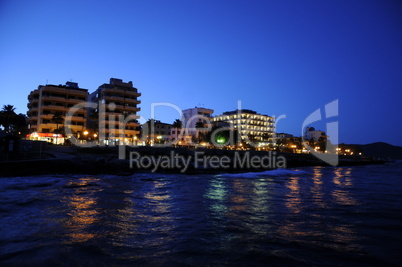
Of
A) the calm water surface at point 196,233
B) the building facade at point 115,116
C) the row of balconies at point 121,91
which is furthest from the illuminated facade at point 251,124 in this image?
the calm water surface at point 196,233

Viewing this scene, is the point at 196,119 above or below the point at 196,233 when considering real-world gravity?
above

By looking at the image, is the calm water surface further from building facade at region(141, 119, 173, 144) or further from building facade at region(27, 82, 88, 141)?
building facade at region(141, 119, 173, 144)

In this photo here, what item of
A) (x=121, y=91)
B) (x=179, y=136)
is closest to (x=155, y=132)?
(x=179, y=136)

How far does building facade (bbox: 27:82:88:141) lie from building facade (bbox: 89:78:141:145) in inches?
235

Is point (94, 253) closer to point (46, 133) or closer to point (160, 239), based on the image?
point (160, 239)

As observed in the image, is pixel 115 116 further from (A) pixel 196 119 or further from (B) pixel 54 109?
(A) pixel 196 119

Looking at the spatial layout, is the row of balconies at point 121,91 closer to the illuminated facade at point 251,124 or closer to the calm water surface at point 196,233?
the calm water surface at point 196,233

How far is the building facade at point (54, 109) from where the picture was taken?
77.0 meters

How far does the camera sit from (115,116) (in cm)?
8712

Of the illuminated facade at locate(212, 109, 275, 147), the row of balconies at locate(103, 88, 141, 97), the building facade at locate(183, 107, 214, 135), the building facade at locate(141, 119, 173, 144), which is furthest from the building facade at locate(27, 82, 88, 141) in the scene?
the illuminated facade at locate(212, 109, 275, 147)

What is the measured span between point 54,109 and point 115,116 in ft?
63.1

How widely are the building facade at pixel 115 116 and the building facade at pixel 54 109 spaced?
5.96 m

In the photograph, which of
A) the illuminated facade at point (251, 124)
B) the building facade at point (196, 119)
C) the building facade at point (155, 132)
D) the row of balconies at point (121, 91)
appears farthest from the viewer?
the illuminated facade at point (251, 124)

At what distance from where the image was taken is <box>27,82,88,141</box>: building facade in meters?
77.0
